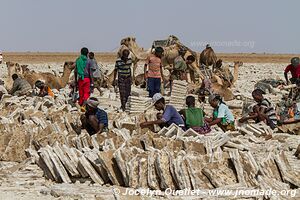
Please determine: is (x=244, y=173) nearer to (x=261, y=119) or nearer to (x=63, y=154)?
(x=63, y=154)

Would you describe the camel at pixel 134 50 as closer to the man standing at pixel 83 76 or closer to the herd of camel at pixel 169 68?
the herd of camel at pixel 169 68

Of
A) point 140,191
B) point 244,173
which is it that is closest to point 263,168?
point 244,173

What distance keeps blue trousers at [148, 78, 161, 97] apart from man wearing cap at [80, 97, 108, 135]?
3.49 m

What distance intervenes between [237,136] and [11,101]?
19.8 ft

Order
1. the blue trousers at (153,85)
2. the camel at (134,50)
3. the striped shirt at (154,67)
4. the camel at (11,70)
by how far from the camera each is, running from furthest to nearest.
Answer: the camel at (134,50) < the camel at (11,70) < the blue trousers at (153,85) < the striped shirt at (154,67)

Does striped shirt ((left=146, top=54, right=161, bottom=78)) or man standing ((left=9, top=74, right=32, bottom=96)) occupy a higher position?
striped shirt ((left=146, top=54, right=161, bottom=78))

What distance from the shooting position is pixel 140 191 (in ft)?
20.8

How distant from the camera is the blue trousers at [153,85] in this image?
12.4 meters

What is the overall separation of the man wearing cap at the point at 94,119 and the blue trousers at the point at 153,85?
3.49m

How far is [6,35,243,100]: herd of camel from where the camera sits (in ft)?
53.3

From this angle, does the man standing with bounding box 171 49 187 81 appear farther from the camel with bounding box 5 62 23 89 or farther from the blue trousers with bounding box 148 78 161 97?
the camel with bounding box 5 62 23 89

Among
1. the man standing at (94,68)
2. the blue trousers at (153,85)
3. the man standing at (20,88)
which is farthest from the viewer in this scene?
the man standing at (20,88)

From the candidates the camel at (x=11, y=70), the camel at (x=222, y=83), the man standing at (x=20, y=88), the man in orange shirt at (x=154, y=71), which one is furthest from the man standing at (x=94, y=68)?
the camel at (x=222, y=83)

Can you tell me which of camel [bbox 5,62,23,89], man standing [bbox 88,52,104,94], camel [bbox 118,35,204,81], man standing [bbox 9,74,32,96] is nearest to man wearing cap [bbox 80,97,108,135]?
man standing [bbox 88,52,104,94]
